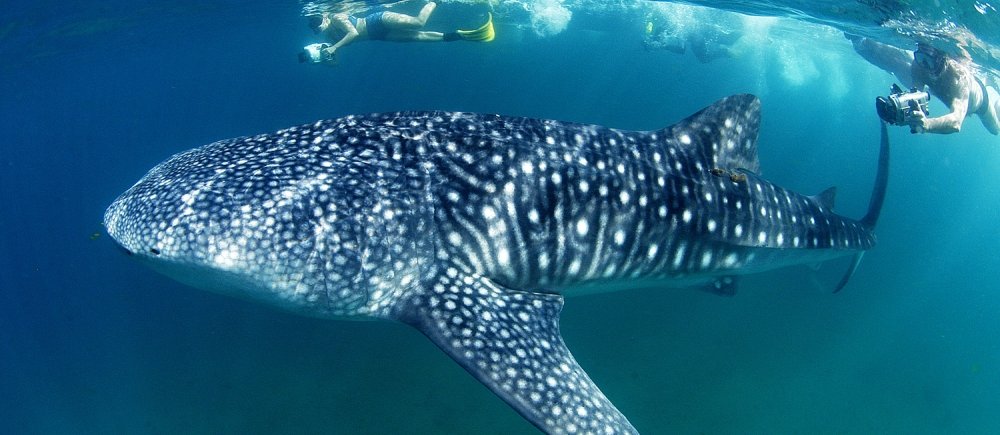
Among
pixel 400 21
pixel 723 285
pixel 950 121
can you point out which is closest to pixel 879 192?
pixel 950 121

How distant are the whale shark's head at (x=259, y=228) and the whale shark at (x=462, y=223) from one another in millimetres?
12

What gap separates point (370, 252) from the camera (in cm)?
428

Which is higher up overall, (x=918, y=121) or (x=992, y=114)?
(x=918, y=121)

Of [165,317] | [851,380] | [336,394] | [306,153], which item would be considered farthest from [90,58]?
[851,380]

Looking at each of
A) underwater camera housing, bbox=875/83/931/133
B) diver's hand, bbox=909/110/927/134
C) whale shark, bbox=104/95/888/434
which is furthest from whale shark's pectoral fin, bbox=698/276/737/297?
diver's hand, bbox=909/110/927/134

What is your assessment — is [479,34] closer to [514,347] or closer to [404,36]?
[404,36]

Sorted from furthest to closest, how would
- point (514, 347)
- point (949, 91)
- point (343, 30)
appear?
point (343, 30) → point (949, 91) → point (514, 347)

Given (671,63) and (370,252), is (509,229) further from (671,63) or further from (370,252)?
(671,63)

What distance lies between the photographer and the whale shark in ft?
13.0

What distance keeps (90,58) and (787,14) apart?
41298mm

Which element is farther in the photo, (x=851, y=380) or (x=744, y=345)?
(x=851, y=380)

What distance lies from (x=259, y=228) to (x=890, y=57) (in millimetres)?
18431

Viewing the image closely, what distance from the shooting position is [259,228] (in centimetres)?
405

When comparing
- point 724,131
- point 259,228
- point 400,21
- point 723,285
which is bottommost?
point 723,285
